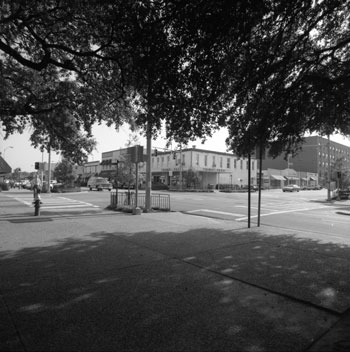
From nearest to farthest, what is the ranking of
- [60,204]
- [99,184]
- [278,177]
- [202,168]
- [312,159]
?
[60,204]
[99,184]
[202,168]
[278,177]
[312,159]

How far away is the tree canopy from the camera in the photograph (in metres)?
6.00

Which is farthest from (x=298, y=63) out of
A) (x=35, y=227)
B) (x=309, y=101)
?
(x=35, y=227)

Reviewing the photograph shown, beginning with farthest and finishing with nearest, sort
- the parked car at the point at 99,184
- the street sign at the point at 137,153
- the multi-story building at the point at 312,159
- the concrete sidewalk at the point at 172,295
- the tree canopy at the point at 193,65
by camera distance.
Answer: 1. the multi-story building at the point at 312,159
2. the parked car at the point at 99,184
3. the street sign at the point at 137,153
4. the tree canopy at the point at 193,65
5. the concrete sidewalk at the point at 172,295

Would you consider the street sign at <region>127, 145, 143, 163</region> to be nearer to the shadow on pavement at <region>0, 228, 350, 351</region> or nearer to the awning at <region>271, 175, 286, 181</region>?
the shadow on pavement at <region>0, 228, 350, 351</region>

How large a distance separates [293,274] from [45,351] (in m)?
3.85

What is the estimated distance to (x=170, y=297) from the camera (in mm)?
3742

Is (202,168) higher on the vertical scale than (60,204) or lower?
higher

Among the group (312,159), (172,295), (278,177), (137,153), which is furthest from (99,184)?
(312,159)

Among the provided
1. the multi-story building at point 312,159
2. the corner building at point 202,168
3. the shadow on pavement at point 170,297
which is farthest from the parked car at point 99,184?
the multi-story building at point 312,159

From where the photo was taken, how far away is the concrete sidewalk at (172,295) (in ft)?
9.14

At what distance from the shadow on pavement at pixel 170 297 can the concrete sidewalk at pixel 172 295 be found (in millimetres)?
14

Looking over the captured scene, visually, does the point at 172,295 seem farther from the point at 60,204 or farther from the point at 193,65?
the point at 60,204

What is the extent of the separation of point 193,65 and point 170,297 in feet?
15.9

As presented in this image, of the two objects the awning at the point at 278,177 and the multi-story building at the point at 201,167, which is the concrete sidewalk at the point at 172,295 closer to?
the multi-story building at the point at 201,167
